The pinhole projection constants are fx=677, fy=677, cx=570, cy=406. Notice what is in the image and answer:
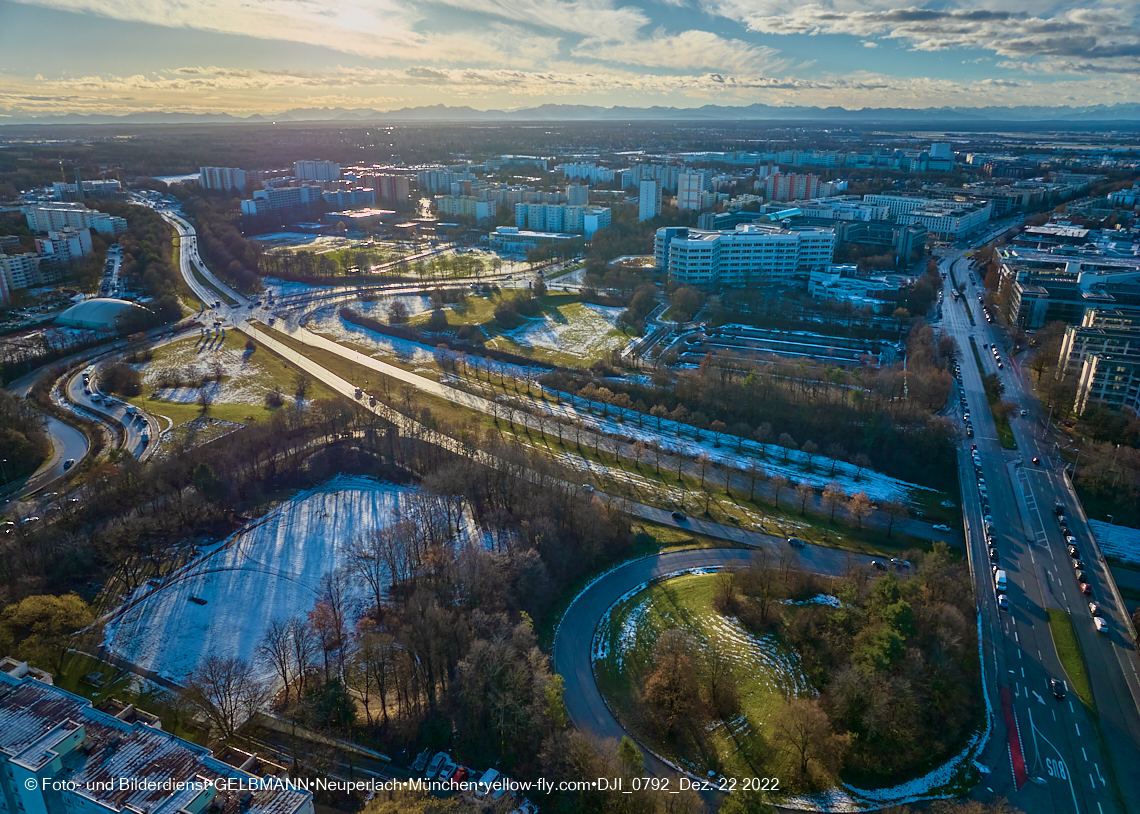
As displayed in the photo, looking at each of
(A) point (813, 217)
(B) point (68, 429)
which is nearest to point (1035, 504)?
(B) point (68, 429)

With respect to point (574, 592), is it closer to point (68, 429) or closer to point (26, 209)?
point (68, 429)

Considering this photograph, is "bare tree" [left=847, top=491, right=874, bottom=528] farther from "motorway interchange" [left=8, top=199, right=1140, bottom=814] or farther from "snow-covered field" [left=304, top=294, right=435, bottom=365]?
"snow-covered field" [left=304, top=294, right=435, bottom=365]

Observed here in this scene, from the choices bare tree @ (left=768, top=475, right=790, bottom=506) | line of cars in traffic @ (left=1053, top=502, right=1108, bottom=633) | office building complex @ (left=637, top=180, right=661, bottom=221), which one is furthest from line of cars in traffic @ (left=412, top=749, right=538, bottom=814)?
office building complex @ (left=637, top=180, right=661, bottom=221)

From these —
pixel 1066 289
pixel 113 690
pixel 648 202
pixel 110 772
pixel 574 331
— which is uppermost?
pixel 648 202

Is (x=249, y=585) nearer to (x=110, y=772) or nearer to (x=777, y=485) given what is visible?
(x=110, y=772)

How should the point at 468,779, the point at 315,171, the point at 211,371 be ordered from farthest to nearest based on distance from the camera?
the point at 315,171, the point at 211,371, the point at 468,779

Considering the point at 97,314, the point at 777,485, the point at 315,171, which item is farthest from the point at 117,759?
the point at 315,171

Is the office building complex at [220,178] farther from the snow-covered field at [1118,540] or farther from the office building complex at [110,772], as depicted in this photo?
the snow-covered field at [1118,540]
